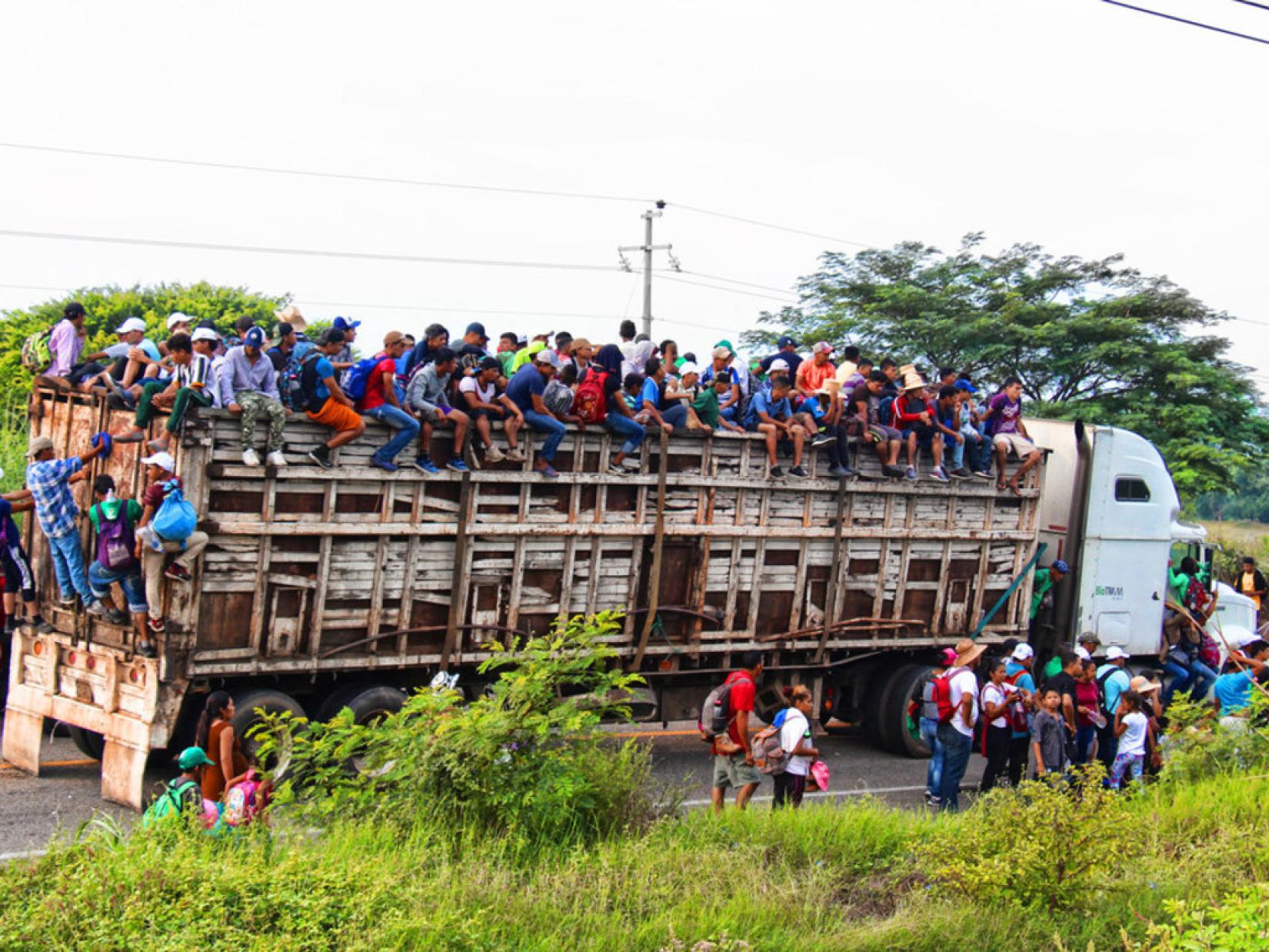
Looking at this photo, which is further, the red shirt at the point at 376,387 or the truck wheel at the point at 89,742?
the truck wheel at the point at 89,742

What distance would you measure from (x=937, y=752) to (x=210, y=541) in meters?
5.95

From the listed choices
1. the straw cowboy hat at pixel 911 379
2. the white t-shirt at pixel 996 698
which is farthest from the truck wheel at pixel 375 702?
the straw cowboy hat at pixel 911 379

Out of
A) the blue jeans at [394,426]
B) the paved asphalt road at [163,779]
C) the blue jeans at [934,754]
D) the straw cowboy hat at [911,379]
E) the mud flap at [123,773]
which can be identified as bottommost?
the paved asphalt road at [163,779]

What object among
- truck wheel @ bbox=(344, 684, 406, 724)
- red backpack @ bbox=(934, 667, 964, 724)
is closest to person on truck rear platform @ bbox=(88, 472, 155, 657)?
truck wheel @ bbox=(344, 684, 406, 724)

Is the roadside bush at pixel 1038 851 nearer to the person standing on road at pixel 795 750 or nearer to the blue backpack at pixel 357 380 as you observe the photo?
the person standing on road at pixel 795 750

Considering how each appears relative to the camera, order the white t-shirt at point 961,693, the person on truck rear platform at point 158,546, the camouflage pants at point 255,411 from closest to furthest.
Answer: the person on truck rear platform at point 158,546, the camouflage pants at point 255,411, the white t-shirt at point 961,693

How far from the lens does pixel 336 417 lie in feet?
32.5

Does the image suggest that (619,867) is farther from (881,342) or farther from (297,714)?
(881,342)

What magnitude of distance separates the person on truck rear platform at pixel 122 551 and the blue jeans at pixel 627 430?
12.3 feet

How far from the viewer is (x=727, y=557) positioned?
40.5 feet

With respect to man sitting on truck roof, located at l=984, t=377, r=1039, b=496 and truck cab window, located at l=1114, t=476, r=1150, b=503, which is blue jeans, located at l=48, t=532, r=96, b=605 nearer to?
man sitting on truck roof, located at l=984, t=377, r=1039, b=496

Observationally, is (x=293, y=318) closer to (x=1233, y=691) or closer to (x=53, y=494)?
(x=53, y=494)

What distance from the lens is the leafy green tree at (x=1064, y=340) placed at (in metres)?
29.0

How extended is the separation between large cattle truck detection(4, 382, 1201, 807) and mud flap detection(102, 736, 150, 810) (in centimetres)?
2
